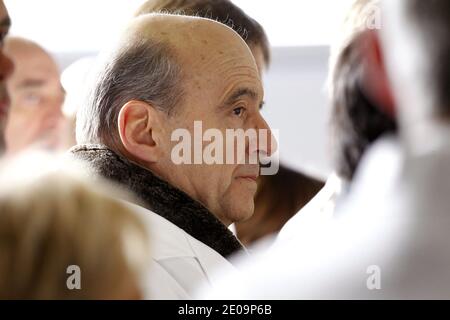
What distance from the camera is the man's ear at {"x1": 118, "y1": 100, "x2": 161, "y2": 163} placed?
122 cm

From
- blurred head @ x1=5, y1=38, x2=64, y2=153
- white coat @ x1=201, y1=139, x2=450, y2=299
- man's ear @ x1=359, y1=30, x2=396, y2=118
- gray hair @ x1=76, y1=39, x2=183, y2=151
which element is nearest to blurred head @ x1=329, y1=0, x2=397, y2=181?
man's ear @ x1=359, y1=30, x2=396, y2=118

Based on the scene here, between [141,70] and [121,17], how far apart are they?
0.29 ft

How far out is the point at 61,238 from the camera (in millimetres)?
774

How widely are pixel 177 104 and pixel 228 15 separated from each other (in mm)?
156

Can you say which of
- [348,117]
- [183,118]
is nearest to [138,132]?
[183,118]

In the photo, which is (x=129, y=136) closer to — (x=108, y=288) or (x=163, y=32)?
(x=163, y=32)

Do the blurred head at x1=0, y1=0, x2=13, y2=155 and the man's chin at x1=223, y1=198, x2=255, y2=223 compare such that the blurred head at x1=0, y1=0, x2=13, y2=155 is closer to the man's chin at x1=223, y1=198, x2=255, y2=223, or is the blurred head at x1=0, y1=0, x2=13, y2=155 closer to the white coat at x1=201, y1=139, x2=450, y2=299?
the man's chin at x1=223, y1=198, x2=255, y2=223

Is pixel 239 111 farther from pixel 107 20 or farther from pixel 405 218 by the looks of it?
pixel 405 218

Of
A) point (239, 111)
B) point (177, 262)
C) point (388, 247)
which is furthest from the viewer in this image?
point (239, 111)

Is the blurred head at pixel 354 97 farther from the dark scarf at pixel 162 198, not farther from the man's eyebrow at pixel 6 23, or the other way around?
the man's eyebrow at pixel 6 23

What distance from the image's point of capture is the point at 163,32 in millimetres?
1253

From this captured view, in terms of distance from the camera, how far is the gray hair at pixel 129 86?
1229 mm
